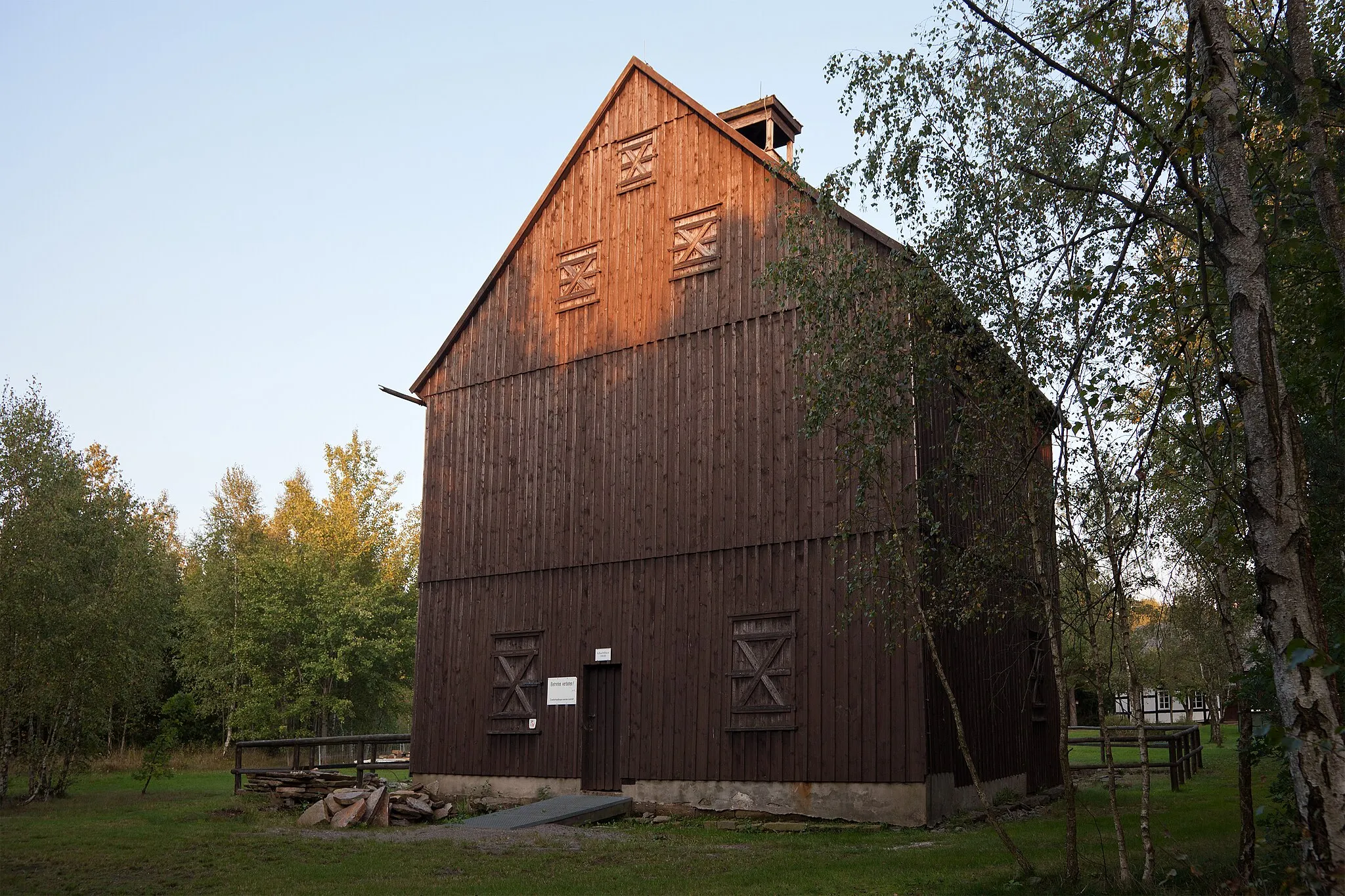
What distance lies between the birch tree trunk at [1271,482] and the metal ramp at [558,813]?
1171cm

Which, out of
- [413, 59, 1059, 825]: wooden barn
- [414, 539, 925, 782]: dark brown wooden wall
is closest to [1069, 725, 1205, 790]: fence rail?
[413, 59, 1059, 825]: wooden barn

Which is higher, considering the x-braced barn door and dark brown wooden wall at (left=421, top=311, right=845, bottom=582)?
dark brown wooden wall at (left=421, top=311, right=845, bottom=582)

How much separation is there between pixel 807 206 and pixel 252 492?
3891cm

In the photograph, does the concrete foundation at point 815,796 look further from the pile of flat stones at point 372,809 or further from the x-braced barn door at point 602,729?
the pile of flat stones at point 372,809

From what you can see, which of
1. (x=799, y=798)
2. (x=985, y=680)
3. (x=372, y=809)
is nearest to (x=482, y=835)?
(x=372, y=809)

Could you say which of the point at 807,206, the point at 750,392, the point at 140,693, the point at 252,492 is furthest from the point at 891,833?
the point at 252,492

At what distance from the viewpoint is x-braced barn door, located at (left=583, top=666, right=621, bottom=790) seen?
1783cm

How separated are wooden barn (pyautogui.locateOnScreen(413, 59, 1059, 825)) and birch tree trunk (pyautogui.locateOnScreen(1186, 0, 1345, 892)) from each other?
9.19 meters

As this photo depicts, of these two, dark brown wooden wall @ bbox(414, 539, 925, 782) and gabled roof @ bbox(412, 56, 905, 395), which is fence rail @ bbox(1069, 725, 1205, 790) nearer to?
dark brown wooden wall @ bbox(414, 539, 925, 782)

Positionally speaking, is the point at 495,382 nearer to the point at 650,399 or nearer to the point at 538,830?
the point at 650,399

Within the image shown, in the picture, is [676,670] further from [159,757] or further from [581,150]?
[159,757]

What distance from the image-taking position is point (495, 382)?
68.4 feet

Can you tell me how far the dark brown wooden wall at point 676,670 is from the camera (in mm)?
15117

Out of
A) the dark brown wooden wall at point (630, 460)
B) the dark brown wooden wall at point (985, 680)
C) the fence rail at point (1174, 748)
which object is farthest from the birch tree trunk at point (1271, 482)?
the fence rail at point (1174, 748)
